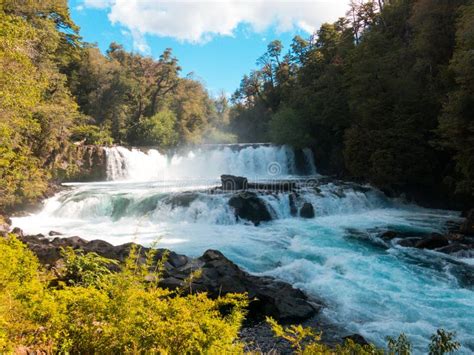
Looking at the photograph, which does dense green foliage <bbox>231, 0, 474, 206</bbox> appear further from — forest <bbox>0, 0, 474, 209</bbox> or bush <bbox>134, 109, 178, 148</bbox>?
bush <bbox>134, 109, 178, 148</bbox>

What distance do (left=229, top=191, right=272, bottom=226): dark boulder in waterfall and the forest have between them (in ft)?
22.6

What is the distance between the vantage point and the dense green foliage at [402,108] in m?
12.9

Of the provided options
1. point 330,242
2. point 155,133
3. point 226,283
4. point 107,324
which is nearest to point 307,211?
point 330,242

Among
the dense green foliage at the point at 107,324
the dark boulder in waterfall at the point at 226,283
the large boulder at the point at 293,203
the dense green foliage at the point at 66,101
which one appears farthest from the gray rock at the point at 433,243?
the dense green foliage at the point at 66,101

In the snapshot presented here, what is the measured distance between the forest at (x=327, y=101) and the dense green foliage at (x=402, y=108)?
0.06 meters

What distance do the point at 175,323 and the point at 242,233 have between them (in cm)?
1060

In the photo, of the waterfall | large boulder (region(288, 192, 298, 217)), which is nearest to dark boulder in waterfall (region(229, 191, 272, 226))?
large boulder (region(288, 192, 298, 217))

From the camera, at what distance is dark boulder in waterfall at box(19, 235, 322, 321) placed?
261 inches

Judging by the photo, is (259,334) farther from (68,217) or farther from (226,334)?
(68,217)

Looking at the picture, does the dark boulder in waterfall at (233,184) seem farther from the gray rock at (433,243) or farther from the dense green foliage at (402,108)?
the gray rock at (433,243)

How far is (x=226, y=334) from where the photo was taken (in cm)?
271

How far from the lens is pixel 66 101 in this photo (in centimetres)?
1888

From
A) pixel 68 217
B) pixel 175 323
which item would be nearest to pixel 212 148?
pixel 68 217

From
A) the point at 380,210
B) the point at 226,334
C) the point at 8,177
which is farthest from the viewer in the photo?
the point at 380,210
